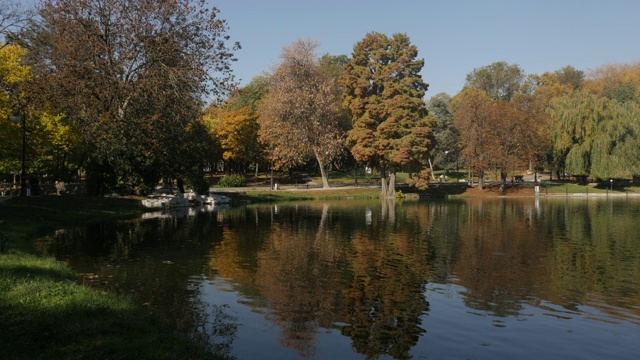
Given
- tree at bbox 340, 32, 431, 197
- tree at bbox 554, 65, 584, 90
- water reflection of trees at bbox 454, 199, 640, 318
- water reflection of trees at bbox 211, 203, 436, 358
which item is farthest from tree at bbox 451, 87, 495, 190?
tree at bbox 554, 65, 584, 90

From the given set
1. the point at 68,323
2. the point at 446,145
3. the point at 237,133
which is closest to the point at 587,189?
the point at 446,145

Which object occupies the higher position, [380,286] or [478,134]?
[478,134]

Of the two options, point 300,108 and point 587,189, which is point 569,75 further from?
point 300,108

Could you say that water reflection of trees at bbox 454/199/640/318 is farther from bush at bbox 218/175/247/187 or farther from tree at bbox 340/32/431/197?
bush at bbox 218/175/247/187

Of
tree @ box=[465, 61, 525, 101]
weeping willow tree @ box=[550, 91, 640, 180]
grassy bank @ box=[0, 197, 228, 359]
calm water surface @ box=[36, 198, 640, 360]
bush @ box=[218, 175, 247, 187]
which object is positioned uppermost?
tree @ box=[465, 61, 525, 101]

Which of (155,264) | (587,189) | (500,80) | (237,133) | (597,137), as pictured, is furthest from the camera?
(500,80)

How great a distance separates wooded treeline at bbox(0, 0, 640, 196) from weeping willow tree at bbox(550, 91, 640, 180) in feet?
0.58

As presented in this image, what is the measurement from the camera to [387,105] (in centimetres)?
6600

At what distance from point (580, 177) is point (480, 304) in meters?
73.9

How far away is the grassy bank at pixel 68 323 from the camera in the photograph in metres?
8.77

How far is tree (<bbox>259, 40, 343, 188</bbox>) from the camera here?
64688 mm

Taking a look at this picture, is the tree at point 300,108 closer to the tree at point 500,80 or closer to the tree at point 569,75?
the tree at point 500,80

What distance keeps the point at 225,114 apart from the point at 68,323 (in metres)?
76.6

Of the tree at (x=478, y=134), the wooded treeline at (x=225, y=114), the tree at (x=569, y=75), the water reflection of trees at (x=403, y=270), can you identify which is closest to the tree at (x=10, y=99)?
the wooded treeline at (x=225, y=114)
